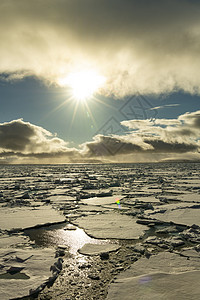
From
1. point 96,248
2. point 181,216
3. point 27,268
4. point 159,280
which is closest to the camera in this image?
point 159,280

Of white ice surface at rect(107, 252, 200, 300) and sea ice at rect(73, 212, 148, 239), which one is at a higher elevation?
white ice surface at rect(107, 252, 200, 300)

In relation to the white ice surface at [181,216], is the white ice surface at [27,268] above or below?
above

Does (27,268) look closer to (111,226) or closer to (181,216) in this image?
(111,226)

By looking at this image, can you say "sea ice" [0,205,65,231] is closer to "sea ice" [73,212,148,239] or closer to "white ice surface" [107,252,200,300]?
"sea ice" [73,212,148,239]

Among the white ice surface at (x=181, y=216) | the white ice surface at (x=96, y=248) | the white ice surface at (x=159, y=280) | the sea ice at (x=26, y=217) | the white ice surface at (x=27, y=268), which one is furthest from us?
the white ice surface at (x=181, y=216)

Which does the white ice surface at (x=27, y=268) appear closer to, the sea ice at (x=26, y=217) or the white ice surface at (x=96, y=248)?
the white ice surface at (x=96, y=248)

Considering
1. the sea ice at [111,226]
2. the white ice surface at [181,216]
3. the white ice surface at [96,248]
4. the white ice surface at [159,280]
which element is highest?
the white ice surface at [159,280]

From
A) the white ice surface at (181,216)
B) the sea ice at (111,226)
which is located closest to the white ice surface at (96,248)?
the sea ice at (111,226)

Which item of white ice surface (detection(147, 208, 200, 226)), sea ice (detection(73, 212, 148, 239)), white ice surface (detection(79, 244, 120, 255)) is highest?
white ice surface (detection(79, 244, 120, 255))

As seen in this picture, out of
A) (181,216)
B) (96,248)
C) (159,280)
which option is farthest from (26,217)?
(181,216)

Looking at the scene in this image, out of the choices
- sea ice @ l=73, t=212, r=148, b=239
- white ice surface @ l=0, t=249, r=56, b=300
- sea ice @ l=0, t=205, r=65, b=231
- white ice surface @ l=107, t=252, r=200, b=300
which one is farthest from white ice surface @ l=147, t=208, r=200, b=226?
white ice surface @ l=0, t=249, r=56, b=300

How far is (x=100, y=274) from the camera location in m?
3.26

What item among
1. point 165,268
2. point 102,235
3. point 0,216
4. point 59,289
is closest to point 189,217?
point 102,235

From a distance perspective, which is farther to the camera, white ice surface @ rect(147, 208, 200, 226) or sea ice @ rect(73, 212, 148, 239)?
white ice surface @ rect(147, 208, 200, 226)
